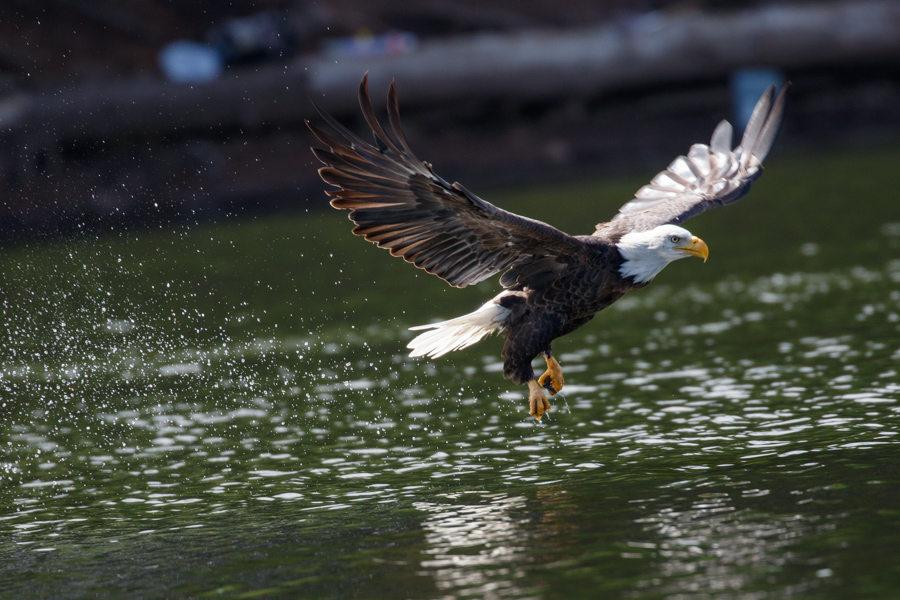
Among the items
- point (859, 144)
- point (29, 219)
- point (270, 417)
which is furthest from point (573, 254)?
point (859, 144)

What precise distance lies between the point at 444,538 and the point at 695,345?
4.28m

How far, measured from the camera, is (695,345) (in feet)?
28.2

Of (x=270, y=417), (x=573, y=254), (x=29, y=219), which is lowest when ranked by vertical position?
(x=270, y=417)

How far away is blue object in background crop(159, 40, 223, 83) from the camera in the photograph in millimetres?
20062

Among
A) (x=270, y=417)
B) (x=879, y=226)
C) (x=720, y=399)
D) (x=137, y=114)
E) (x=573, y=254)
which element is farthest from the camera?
(x=137, y=114)

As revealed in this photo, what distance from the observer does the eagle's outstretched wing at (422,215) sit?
224 inches

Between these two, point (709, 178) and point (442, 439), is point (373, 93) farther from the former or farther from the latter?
point (442, 439)

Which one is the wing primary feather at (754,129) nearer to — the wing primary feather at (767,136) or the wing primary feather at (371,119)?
the wing primary feather at (767,136)

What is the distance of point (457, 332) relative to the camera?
21.7 feet

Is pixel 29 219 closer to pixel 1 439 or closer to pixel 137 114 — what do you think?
pixel 137 114

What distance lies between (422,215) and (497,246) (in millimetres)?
508

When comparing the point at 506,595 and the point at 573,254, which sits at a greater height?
the point at 573,254

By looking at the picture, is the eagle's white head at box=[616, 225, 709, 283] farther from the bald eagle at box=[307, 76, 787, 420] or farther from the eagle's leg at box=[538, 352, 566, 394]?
the eagle's leg at box=[538, 352, 566, 394]

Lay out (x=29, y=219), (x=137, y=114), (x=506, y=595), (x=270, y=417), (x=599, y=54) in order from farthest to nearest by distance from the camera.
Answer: (x=599, y=54), (x=137, y=114), (x=29, y=219), (x=270, y=417), (x=506, y=595)
